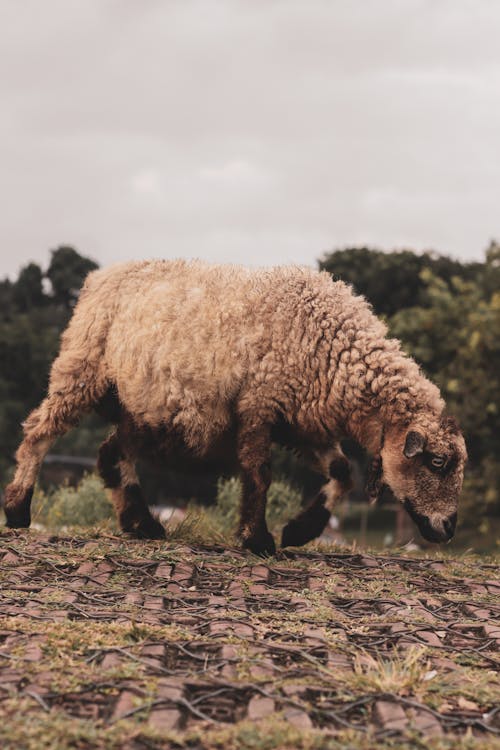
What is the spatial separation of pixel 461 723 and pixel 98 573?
3.04 meters

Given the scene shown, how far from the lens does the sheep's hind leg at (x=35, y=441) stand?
7.52 meters

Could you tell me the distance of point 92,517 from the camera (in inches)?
424

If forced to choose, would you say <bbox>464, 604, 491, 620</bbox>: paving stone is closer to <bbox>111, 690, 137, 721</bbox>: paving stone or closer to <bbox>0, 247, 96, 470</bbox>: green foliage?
<bbox>111, 690, 137, 721</bbox>: paving stone

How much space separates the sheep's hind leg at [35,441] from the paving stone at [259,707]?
4432 mm

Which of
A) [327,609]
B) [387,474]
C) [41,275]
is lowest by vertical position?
[327,609]

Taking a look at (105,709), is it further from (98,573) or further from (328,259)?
(328,259)

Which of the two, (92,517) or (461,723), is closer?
(461,723)

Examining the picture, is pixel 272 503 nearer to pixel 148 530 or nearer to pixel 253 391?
pixel 148 530

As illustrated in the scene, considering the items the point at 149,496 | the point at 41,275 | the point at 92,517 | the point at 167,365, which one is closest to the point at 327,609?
the point at 167,365

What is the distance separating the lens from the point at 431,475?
258 inches

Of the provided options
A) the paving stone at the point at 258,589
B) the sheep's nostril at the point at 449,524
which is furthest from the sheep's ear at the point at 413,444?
the paving stone at the point at 258,589

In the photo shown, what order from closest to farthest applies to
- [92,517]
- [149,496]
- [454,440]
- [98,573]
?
1. [98,573]
2. [454,440]
3. [92,517]
4. [149,496]

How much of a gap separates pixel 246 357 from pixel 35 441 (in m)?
2.02

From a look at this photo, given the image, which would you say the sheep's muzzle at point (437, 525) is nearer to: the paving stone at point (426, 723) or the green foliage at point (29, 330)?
the paving stone at point (426, 723)
